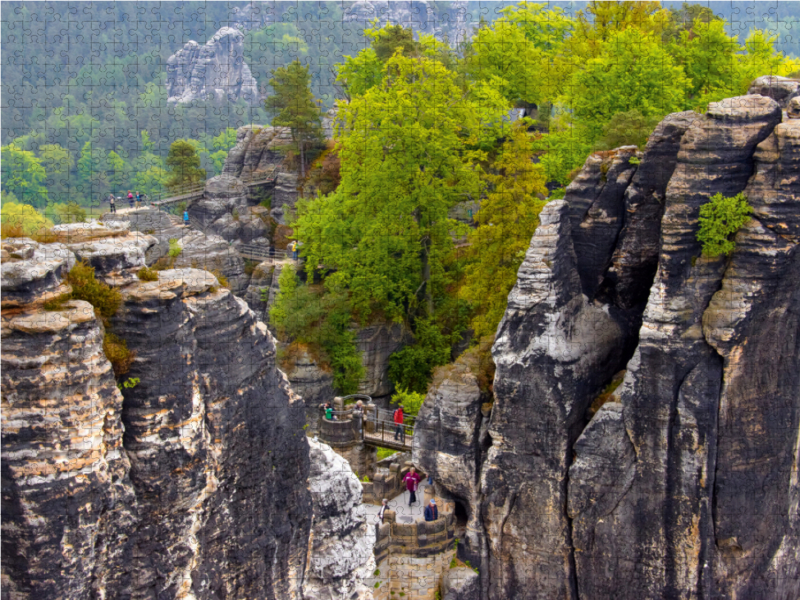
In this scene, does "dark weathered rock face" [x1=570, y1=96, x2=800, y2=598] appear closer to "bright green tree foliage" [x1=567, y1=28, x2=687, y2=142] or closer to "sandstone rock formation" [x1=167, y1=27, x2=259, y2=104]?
"bright green tree foliage" [x1=567, y1=28, x2=687, y2=142]

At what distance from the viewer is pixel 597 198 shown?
67.2ft

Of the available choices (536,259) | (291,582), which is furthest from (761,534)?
(291,582)

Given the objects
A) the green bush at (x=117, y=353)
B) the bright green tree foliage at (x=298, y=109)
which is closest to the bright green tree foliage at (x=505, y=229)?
the green bush at (x=117, y=353)

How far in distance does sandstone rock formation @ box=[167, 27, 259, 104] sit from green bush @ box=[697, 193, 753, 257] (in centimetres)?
6647

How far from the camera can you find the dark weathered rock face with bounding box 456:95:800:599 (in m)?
17.4

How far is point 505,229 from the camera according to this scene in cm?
2405

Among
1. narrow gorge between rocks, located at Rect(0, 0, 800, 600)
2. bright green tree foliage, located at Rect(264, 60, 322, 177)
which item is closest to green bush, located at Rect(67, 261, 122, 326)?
narrow gorge between rocks, located at Rect(0, 0, 800, 600)

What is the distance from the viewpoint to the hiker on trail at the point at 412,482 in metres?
21.9

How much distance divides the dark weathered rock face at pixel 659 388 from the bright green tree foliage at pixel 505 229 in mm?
3471

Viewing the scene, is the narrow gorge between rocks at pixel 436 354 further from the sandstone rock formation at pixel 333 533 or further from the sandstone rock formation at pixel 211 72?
the sandstone rock formation at pixel 211 72

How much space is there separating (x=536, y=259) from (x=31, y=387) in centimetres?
1390

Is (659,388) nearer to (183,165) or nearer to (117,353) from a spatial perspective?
(117,353)

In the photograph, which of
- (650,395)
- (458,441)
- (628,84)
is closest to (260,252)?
(628,84)

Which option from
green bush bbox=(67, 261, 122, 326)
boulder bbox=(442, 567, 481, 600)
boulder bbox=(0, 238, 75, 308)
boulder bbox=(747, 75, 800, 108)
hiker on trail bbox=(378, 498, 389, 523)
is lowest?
boulder bbox=(442, 567, 481, 600)
